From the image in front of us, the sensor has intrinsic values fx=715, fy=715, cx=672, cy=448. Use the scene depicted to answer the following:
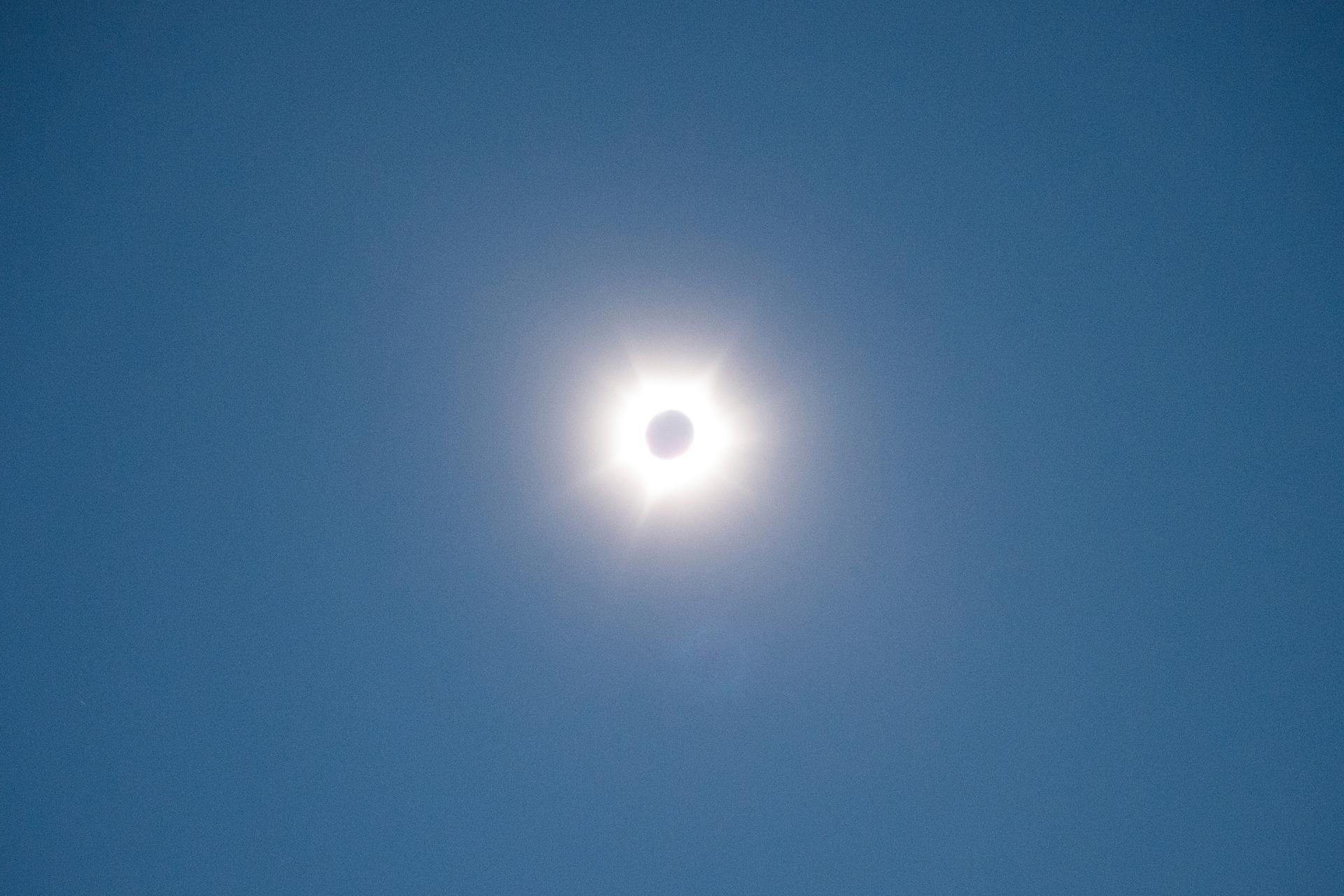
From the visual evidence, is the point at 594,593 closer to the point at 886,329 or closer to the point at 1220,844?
the point at 886,329

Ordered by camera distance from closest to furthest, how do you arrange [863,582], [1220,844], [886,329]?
[886,329], [863,582], [1220,844]

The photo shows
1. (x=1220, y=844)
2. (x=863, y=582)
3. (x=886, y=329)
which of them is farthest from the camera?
(x=1220, y=844)

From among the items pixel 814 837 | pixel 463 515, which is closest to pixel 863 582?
pixel 814 837

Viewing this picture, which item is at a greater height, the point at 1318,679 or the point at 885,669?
the point at 1318,679

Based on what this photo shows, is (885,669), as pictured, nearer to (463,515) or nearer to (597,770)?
(597,770)

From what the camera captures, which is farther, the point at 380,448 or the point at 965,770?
the point at 965,770

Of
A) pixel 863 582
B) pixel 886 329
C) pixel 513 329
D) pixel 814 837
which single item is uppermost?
pixel 886 329
